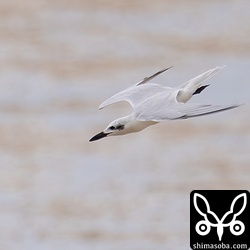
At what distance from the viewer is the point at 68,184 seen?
1271 cm

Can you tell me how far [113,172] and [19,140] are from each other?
1.02m

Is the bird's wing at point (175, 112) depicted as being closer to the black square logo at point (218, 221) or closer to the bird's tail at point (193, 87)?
the bird's tail at point (193, 87)

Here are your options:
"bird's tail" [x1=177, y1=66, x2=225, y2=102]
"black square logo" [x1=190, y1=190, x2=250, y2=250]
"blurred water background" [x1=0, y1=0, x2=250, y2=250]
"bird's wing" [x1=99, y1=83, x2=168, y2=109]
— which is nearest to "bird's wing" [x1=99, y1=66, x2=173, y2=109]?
"bird's wing" [x1=99, y1=83, x2=168, y2=109]

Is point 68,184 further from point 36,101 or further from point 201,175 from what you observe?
point 36,101

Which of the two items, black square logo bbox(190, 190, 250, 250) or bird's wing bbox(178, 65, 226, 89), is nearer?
bird's wing bbox(178, 65, 226, 89)

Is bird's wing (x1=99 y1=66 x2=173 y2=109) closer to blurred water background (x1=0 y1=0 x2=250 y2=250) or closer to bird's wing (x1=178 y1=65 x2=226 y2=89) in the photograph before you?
bird's wing (x1=178 y1=65 x2=226 y2=89)

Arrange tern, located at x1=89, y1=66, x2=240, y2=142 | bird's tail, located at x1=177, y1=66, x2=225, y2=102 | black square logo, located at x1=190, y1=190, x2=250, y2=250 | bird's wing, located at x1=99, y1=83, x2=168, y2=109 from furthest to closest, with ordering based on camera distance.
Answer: black square logo, located at x1=190, y1=190, x2=250, y2=250
bird's wing, located at x1=99, y1=83, x2=168, y2=109
bird's tail, located at x1=177, y1=66, x2=225, y2=102
tern, located at x1=89, y1=66, x2=240, y2=142

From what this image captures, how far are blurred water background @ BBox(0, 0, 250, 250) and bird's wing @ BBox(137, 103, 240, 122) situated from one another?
4.78 meters

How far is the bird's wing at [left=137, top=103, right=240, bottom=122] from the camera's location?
6.16 metres

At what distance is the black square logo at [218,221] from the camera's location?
7734 millimetres

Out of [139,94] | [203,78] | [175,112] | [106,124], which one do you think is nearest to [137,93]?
[139,94]

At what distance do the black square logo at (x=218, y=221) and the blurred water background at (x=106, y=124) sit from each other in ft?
10.6

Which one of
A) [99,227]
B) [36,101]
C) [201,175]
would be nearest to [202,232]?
[99,227]

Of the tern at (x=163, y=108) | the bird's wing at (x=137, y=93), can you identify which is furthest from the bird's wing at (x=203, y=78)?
the bird's wing at (x=137, y=93)
